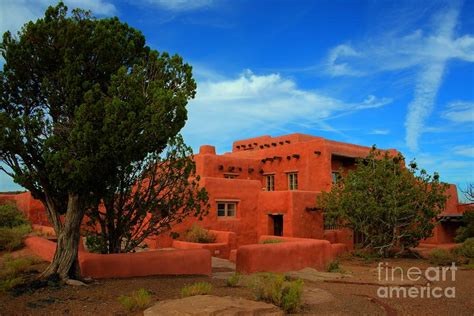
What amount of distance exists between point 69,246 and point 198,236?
799 centimetres

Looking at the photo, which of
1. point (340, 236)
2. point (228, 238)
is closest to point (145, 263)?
point (228, 238)

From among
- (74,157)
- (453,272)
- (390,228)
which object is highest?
(74,157)

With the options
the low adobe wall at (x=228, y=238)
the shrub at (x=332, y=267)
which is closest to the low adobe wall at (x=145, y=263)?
the shrub at (x=332, y=267)

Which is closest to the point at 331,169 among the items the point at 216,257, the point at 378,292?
the point at 216,257

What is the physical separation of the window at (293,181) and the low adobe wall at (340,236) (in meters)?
3.78

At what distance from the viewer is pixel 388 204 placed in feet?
54.5

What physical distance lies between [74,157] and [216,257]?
918 centimetres

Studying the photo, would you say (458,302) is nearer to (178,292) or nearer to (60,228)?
(178,292)

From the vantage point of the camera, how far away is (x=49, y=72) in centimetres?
873

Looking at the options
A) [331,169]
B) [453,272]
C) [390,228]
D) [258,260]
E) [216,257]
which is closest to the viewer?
[258,260]

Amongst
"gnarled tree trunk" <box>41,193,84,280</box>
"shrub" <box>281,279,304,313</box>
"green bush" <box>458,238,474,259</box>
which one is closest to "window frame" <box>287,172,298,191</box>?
"green bush" <box>458,238,474,259</box>

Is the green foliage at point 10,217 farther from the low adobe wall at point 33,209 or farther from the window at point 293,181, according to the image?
the window at point 293,181

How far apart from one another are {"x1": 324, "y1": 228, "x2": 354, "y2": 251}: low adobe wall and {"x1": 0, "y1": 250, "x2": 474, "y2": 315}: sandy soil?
973 centimetres

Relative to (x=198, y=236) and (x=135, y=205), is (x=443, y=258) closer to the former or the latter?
(x=198, y=236)
